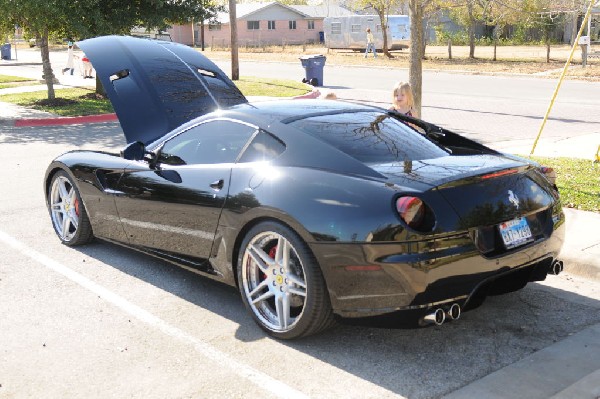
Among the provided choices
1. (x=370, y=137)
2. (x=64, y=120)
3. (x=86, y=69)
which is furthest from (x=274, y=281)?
(x=86, y=69)

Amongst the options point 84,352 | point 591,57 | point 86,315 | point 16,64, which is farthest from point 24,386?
point 16,64

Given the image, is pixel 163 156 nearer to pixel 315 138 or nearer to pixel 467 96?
pixel 315 138

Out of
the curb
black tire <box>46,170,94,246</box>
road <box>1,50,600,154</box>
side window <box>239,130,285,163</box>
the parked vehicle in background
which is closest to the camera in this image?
side window <box>239,130,285,163</box>

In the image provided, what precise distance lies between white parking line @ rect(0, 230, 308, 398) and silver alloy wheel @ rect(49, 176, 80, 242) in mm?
329

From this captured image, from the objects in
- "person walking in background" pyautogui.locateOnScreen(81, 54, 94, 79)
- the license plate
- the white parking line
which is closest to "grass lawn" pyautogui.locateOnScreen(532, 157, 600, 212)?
the license plate

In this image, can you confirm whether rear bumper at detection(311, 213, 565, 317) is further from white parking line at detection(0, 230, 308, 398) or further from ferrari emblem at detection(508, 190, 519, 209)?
white parking line at detection(0, 230, 308, 398)

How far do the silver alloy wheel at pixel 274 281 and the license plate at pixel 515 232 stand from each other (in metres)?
1.21

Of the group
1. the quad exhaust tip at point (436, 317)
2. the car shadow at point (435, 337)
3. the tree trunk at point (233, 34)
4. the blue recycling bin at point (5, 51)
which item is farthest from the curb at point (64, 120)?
the blue recycling bin at point (5, 51)

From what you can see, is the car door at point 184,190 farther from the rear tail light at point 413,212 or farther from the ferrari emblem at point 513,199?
the ferrari emblem at point 513,199

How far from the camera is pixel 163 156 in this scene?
5.68 metres

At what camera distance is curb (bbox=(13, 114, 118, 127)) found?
17.1m

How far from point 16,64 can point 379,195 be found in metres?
45.1

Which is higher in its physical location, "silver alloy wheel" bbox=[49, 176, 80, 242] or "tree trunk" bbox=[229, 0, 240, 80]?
"tree trunk" bbox=[229, 0, 240, 80]

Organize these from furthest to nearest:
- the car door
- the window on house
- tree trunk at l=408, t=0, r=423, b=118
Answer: the window on house → tree trunk at l=408, t=0, r=423, b=118 → the car door
